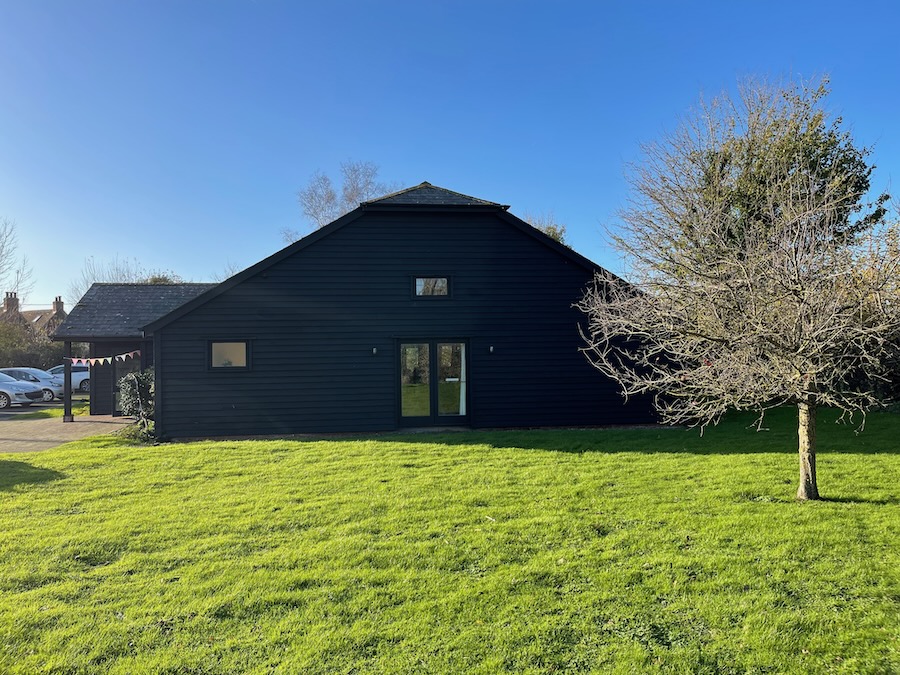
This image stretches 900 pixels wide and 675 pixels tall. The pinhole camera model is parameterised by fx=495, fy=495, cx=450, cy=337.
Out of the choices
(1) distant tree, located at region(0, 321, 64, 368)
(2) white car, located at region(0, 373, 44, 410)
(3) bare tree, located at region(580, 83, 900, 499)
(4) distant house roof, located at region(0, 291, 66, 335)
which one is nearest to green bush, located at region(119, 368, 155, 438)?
(2) white car, located at region(0, 373, 44, 410)

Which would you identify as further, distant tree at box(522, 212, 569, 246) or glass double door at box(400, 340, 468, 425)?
distant tree at box(522, 212, 569, 246)

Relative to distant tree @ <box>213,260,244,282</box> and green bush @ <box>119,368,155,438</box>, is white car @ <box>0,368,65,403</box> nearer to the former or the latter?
green bush @ <box>119,368,155,438</box>

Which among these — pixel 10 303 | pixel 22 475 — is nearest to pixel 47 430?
pixel 22 475

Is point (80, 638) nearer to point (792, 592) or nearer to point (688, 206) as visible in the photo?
point (792, 592)

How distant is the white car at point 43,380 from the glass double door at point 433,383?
1786cm

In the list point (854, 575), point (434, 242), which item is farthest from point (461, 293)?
point (854, 575)

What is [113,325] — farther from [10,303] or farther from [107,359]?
[10,303]

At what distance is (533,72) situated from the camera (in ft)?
44.7

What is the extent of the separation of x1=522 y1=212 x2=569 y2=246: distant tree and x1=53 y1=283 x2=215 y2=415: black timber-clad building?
16254 millimetres

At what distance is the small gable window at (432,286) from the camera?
1210 centimetres

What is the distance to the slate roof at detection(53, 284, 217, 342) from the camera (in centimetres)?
1463

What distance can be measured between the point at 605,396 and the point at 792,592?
879 centimetres

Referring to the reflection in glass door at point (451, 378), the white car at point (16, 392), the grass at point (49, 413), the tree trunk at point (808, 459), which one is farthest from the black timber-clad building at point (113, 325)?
the tree trunk at point (808, 459)

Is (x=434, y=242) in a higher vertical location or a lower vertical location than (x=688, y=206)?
higher
